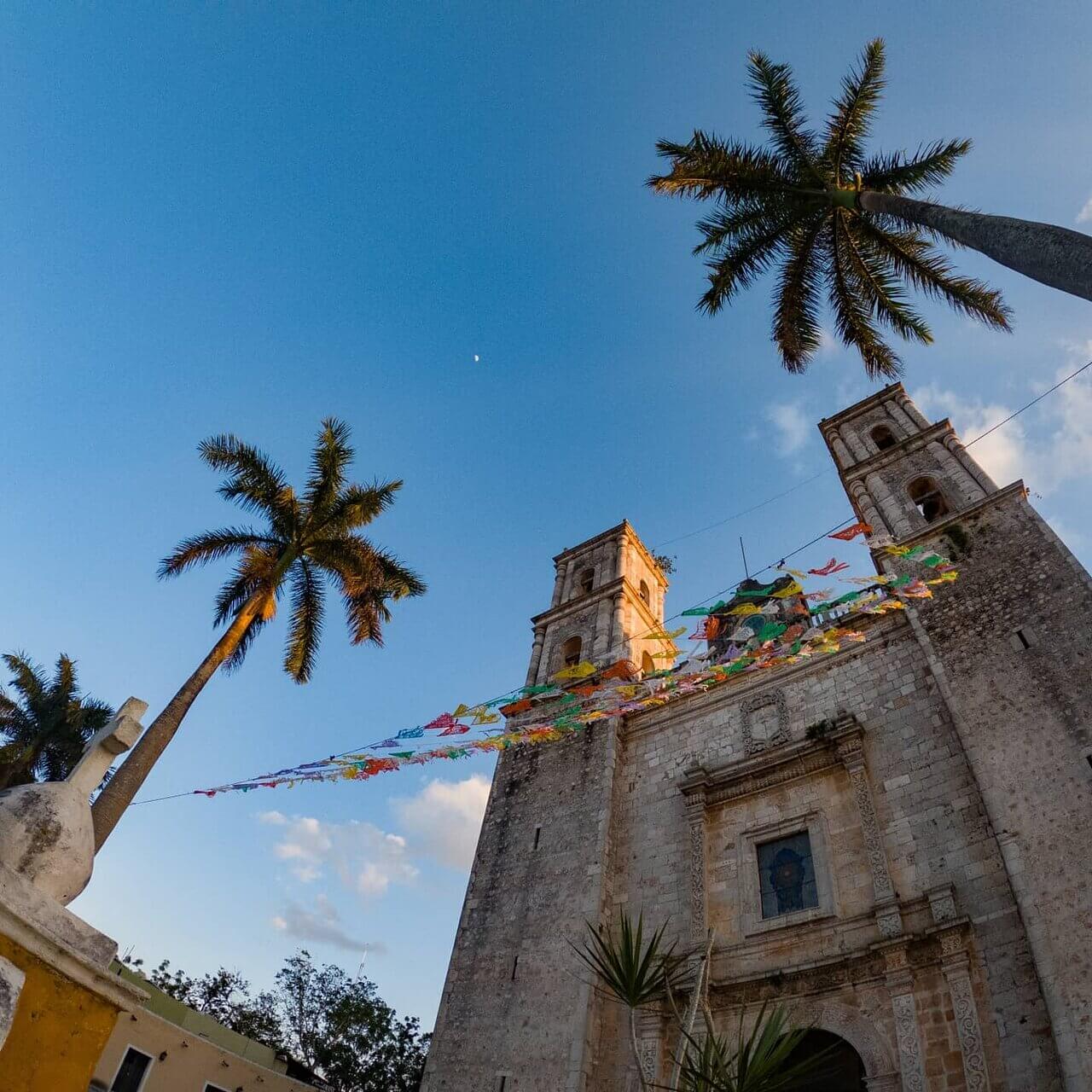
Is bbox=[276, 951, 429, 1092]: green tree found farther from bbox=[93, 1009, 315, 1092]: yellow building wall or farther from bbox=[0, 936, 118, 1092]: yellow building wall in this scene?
bbox=[0, 936, 118, 1092]: yellow building wall

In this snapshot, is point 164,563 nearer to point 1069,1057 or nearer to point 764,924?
point 764,924

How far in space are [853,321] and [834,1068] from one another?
1153 cm

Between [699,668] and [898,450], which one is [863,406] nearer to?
[898,450]

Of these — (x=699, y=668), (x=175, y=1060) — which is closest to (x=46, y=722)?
(x=175, y=1060)

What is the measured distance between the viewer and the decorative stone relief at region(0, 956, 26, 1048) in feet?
13.1

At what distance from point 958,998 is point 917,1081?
3.68 ft

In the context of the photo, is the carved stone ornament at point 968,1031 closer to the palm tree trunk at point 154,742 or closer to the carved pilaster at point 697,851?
the carved pilaster at point 697,851

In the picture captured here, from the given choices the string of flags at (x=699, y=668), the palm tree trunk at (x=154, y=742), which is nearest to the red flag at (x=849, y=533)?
the string of flags at (x=699, y=668)

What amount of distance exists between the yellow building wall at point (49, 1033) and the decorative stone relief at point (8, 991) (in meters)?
0.04

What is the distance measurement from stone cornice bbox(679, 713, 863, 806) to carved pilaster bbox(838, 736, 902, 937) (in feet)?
0.20

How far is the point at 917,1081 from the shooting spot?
9688 mm

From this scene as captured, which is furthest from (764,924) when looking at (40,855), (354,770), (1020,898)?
(40,855)

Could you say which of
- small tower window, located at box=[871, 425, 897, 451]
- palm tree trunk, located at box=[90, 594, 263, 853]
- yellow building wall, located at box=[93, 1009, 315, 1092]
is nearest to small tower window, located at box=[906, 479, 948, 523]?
small tower window, located at box=[871, 425, 897, 451]

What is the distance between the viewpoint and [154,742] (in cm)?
1276
